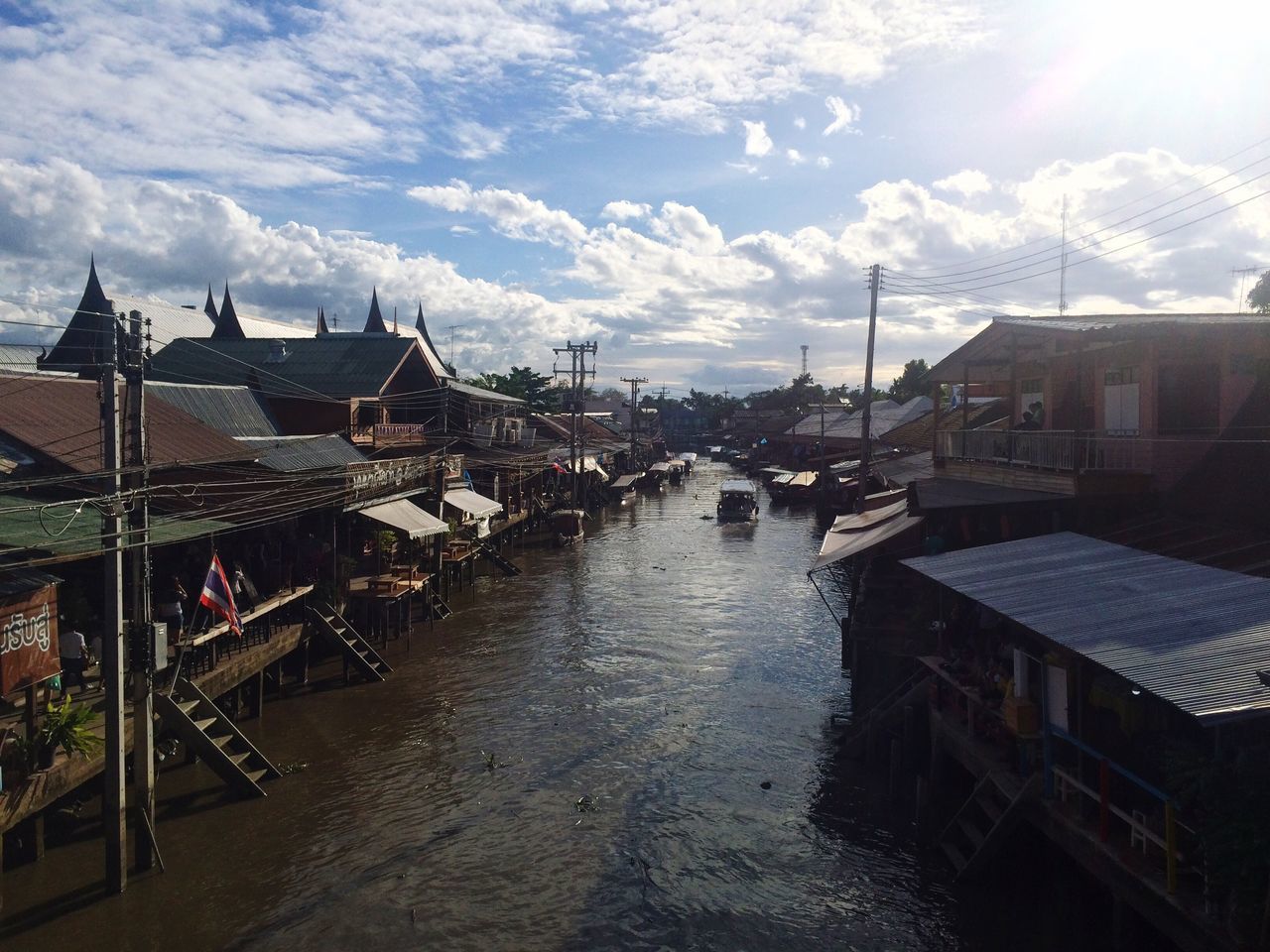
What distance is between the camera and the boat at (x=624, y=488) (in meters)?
64.4

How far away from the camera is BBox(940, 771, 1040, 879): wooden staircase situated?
35.0 feet

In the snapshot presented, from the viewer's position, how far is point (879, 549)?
783 inches

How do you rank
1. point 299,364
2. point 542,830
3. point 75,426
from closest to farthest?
point 542,830 < point 75,426 < point 299,364

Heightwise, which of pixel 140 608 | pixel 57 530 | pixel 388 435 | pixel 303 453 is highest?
pixel 388 435

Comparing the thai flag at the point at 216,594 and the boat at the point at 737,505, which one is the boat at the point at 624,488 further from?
the thai flag at the point at 216,594

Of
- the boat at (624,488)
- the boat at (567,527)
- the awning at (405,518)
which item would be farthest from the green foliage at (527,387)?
the awning at (405,518)

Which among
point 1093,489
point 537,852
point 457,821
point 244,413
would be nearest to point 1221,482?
point 1093,489

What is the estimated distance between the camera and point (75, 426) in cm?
1653

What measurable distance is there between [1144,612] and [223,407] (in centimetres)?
2517

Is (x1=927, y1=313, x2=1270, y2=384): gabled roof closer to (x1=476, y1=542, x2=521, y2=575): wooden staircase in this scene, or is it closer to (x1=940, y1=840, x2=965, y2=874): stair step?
(x1=940, y1=840, x2=965, y2=874): stair step

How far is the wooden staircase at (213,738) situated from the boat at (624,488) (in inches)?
1873

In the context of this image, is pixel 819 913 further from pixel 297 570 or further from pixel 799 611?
pixel 799 611

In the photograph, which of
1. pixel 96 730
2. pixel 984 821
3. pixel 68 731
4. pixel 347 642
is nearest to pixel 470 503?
pixel 347 642

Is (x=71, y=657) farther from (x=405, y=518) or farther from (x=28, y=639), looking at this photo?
(x=405, y=518)
